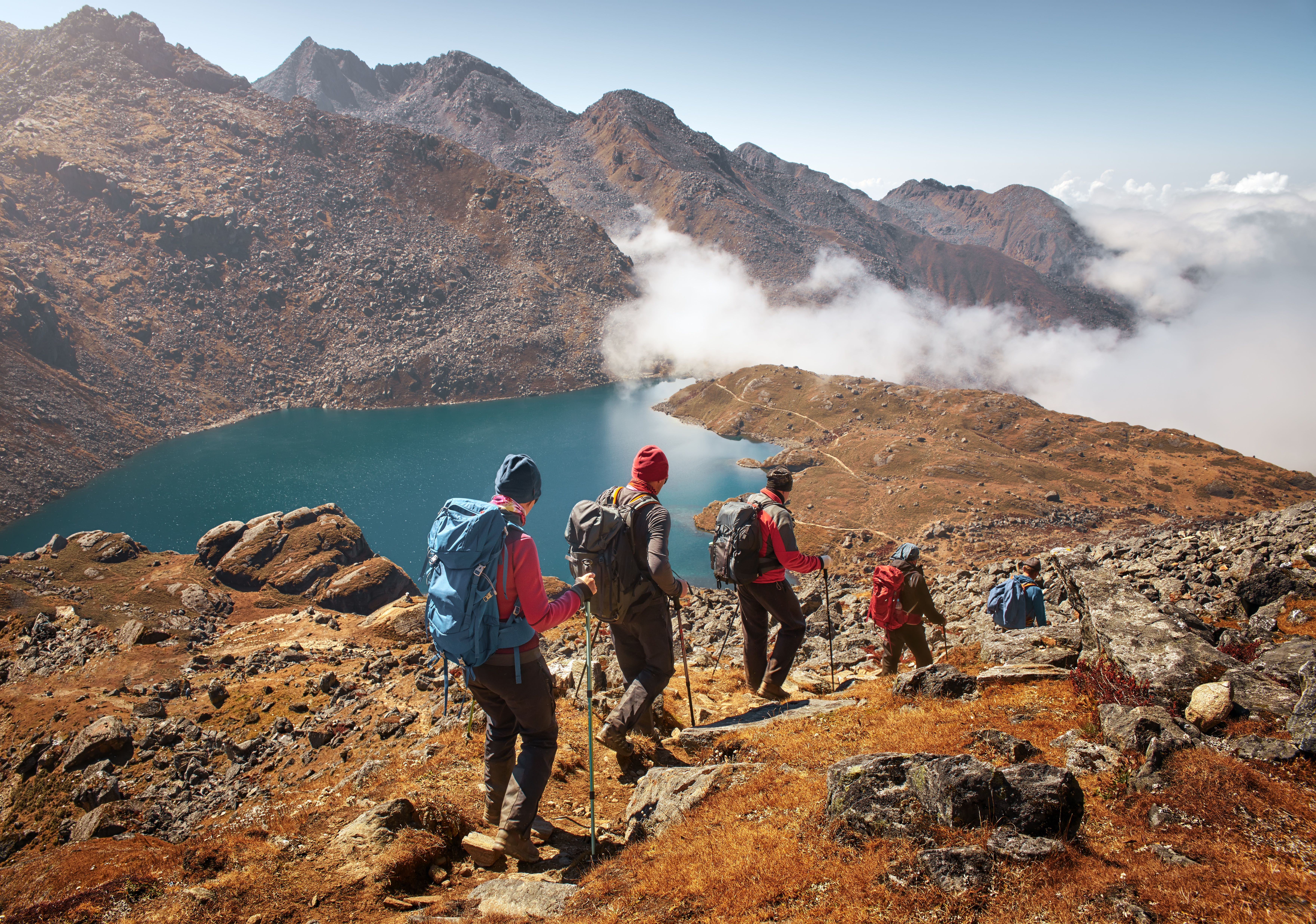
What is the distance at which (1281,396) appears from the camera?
196 metres

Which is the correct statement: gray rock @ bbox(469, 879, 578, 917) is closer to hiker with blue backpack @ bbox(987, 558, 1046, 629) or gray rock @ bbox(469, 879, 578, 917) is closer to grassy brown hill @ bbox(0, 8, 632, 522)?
hiker with blue backpack @ bbox(987, 558, 1046, 629)

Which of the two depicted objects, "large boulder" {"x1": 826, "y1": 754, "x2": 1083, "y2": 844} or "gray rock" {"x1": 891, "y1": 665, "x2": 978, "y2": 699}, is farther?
"gray rock" {"x1": 891, "y1": 665, "x2": 978, "y2": 699}

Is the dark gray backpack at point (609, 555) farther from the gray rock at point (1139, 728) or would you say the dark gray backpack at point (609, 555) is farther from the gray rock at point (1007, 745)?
the gray rock at point (1139, 728)

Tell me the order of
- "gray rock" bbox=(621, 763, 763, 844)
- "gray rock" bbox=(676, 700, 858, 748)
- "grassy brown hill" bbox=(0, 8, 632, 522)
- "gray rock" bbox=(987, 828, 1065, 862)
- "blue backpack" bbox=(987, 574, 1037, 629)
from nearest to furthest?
1. "gray rock" bbox=(987, 828, 1065, 862)
2. "gray rock" bbox=(621, 763, 763, 844)
3. "gray rock" bbox=(676, 700, 858, 748)
4. "blue backpack" bbox=(987, 574, 1037, 629)
5. "grassy brown hill" bbox=(0, 8, 632, 522)

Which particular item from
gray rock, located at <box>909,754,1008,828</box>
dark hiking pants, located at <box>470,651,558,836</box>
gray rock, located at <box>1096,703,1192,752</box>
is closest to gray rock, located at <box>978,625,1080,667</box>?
gray rock, located at <box>1096,703,1192,752</box>

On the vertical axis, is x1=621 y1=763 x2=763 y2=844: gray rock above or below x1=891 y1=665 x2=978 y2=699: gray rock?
below

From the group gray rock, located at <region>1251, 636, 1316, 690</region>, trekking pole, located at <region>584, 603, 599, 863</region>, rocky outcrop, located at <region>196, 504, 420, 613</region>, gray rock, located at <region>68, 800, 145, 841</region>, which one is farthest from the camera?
rocky outcrop, located at <region>196, 504, 420, 613</region>

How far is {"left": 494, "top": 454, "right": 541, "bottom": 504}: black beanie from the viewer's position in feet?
18.7

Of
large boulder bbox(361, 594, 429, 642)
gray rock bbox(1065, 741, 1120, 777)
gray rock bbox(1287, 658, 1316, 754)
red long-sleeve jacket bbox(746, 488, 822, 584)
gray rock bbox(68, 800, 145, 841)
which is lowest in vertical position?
large boulder bbox(361, 594, 429, 642)

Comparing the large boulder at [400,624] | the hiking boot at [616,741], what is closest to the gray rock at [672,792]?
the hiking boot at [616,741]

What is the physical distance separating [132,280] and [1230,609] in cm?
14689

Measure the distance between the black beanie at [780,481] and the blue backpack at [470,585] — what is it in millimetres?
4140

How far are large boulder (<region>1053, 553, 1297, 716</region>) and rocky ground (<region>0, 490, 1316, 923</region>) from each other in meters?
0.03

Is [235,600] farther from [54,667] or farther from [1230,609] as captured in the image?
[1230,609]
